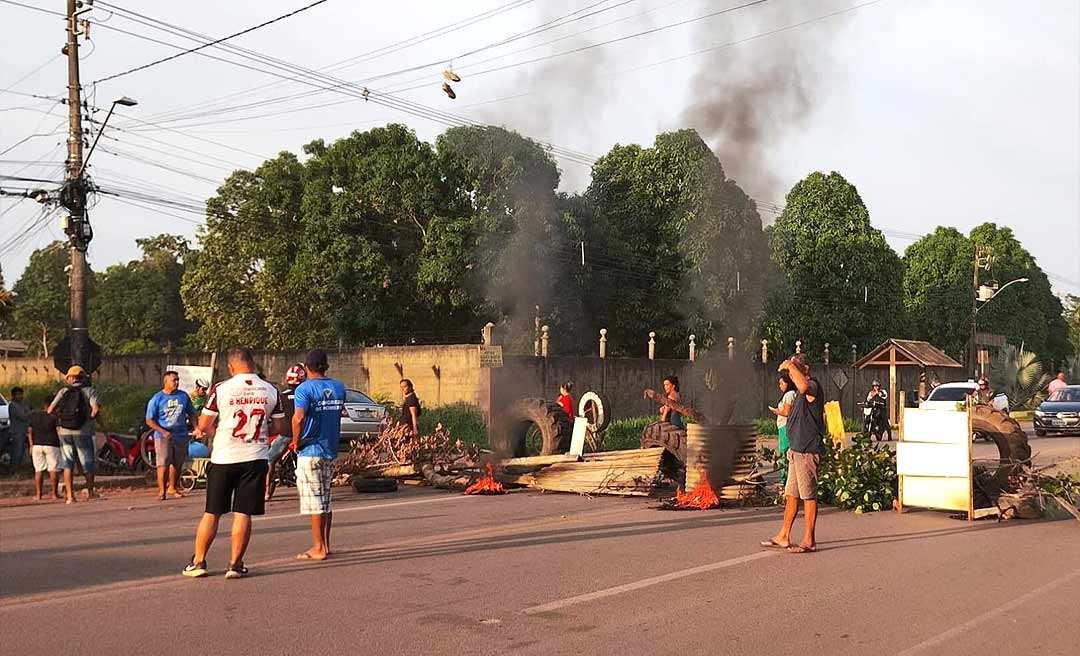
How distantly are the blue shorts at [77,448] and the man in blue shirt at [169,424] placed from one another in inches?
32.3

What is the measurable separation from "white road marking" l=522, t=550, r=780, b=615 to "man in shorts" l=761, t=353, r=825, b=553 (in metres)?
0.31

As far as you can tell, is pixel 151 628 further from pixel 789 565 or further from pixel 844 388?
pixel 844 388

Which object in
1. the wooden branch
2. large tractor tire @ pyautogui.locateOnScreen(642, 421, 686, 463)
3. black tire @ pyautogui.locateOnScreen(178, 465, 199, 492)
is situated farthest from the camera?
black tire @ pyautogui.locateOnScreen(178, 465, 199, 492)

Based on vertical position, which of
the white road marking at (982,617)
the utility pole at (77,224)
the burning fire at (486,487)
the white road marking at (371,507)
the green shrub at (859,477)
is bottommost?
the white road marking at (982,617)

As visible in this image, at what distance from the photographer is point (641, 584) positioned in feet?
27.9

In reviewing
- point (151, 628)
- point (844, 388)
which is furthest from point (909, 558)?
point (844, 388)

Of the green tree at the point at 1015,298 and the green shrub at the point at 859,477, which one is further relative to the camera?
the green tree at the point at 1015,298

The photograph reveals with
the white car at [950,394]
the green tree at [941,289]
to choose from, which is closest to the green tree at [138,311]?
the green tree at [941,289]

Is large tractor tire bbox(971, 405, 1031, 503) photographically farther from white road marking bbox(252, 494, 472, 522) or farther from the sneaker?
the sneaker

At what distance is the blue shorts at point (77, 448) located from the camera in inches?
563

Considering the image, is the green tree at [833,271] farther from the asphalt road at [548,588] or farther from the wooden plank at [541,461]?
the asphalt road at [548,588]

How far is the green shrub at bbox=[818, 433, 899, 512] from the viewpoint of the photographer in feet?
45.0

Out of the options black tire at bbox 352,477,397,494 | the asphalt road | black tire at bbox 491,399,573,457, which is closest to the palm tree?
black tire at bbox 491,399,573,457

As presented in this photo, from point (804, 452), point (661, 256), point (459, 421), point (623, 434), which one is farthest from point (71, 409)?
point (661, 256)
